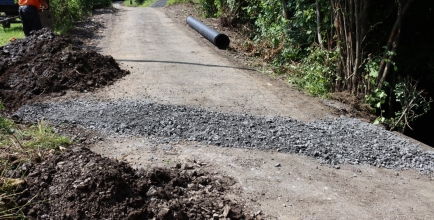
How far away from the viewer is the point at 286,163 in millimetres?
5531

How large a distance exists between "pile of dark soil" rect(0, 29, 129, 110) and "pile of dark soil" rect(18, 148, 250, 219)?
357 centimetres

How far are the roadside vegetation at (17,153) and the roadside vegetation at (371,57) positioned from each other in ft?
17.5

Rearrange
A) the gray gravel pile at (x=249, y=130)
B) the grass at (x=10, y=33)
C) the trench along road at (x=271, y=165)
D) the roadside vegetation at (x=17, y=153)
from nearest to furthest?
the roadside vegetation at (x=17, y=153) < the trench along road at (x=271, y=165) < the gray gravel pile at (x=249, y=130) < the grass at (x=10, y=33)

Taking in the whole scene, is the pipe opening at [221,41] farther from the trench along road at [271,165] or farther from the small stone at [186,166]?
the small stone at [186,166]

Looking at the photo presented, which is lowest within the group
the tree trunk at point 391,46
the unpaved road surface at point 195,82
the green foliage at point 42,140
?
the unpaved road surface at point 195,82

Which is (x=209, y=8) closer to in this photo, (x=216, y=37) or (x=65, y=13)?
(x=65, y=13)

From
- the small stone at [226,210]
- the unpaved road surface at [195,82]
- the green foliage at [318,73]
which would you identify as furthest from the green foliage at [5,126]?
the green foliage at [318,73]

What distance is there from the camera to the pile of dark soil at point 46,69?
7742 mm

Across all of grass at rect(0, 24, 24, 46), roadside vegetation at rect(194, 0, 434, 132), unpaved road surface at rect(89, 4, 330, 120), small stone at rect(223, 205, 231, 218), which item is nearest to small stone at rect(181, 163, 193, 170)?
small stone at rect(223, 205, 231, 218)

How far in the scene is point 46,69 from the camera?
8195 mm

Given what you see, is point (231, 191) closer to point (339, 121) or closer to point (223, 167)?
point (223, 167)

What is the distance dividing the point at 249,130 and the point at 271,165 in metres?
1.07

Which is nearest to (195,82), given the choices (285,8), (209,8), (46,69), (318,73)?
(318,73)

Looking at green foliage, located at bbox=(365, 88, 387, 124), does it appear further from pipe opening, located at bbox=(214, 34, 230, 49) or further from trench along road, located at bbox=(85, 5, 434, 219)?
pipe opening, located at bbox=(214, 34, 230, 49)
